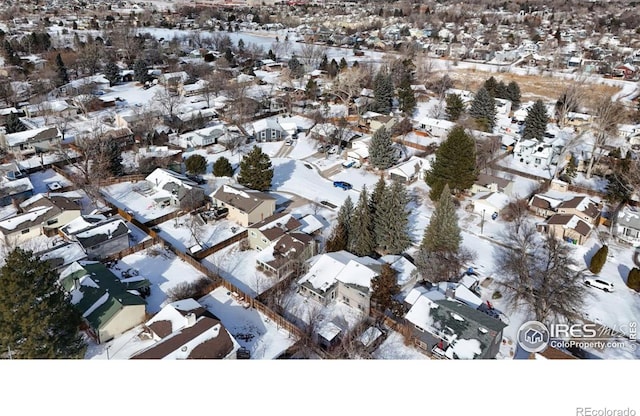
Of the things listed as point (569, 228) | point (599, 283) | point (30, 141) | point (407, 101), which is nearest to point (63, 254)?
point (30, 141)

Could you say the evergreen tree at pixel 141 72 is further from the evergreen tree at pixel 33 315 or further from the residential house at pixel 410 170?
the evergreen tree at pixel 33 315

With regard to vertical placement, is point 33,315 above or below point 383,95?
above

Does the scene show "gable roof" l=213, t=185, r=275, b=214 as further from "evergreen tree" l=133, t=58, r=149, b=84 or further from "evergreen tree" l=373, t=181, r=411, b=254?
"evergreen tree" l=133, t=58, r=149, b=84

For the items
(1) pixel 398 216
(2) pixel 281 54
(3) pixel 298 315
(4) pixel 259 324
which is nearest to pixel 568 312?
(1) pixel 398 216

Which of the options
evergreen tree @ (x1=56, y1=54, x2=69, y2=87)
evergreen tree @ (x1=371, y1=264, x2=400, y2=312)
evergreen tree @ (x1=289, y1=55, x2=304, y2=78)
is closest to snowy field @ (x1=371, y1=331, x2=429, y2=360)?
evergreen tree @ (x1=371, y1=264, x2=400, y2=312)

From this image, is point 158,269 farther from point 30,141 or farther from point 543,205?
point 543,205

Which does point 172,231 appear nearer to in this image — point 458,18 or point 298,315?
point 298,315

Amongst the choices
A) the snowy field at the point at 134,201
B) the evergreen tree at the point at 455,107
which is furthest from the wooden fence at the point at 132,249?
the evergreen tree at the point at 455,107
